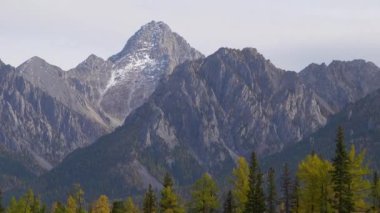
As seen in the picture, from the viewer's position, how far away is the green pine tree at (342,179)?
85.3 m

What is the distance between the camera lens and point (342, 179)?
85.4m

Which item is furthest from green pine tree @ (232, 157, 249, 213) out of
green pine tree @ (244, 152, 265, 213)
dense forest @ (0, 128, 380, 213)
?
green pine tree @ (244, 152, 265, 213)

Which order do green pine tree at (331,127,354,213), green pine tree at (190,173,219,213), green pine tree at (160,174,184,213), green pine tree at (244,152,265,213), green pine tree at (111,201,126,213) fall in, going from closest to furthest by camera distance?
green pine tree at (331,127,354,213) < green pine tree at (244,152,265,213) < green pine tree at (160,174,184,213) < green pine tree at (190,173,219,213) < green pine tree at (111,201,126,213)

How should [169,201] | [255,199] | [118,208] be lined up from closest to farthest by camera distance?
1. [255,199]
2. [169,201]
3. [118,208]

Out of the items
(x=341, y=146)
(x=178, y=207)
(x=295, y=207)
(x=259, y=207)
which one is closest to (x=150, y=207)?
(x=178, y=207)

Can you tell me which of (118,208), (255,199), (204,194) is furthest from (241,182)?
(118,208)

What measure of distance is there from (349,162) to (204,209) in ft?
90.5

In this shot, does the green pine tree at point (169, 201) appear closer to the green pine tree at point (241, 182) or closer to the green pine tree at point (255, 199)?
the green pine tree at point (241, 182)

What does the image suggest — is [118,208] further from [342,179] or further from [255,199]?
[342,179]

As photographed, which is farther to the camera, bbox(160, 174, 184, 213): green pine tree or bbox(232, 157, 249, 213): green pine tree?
bbox(160, 174, 184, 213): green pine tree

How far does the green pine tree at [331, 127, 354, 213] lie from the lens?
85.3 metres

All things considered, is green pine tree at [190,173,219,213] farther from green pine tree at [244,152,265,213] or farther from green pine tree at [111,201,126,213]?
green pine tree at [111,201,126,213]

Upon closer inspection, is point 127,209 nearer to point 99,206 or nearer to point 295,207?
point 99,206

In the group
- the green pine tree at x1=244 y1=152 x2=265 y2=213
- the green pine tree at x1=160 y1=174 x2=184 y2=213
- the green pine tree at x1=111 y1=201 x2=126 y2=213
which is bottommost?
the green pine tree at x1=244 y1=152 x2=265 y2=213
